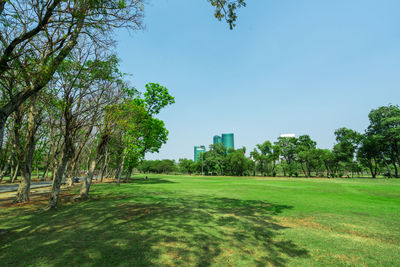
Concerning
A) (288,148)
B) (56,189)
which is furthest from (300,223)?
(288,148)

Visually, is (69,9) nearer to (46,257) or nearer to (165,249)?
(46,257)

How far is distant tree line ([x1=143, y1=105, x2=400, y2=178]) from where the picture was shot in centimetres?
5403

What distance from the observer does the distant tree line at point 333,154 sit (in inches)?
2127

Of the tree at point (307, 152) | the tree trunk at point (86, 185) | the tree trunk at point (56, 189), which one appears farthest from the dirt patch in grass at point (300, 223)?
the tree at point (307, 152)

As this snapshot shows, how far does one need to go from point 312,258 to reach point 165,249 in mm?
4186

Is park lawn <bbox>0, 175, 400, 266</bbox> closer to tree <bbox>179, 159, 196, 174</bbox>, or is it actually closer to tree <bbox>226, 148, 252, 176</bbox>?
tree <bbox>226, 148, 252, 176</bbox>

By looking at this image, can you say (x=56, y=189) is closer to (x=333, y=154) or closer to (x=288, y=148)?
(x=333, y=154)

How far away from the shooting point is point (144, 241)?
5887mm

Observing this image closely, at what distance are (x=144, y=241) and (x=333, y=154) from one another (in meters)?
78.4

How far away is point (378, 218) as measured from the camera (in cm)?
905

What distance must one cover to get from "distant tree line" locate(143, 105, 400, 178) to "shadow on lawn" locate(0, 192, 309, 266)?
66871mm

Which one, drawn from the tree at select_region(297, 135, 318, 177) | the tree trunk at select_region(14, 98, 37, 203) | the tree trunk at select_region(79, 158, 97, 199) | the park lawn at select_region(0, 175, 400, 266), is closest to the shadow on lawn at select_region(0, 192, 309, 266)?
the park lawn at select_region(0, 175, 400, 266)

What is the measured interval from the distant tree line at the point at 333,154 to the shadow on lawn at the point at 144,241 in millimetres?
66871

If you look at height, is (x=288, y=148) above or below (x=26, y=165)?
above
